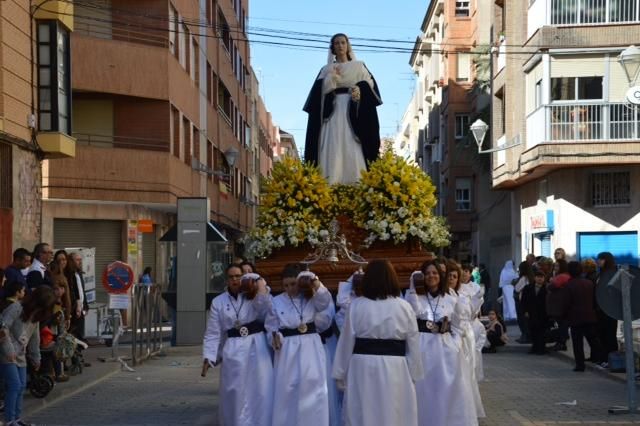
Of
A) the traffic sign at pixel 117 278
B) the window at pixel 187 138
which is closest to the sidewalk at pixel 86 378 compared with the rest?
the traffic sign at pixel 117 278

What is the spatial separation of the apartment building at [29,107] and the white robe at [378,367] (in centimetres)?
1278

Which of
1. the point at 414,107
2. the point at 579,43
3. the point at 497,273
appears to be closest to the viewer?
the point at 579,43

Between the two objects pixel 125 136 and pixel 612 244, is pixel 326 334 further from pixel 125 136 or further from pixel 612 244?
pixel 612 244

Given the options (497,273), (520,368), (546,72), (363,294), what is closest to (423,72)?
(497,273)

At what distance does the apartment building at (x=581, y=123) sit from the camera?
32719mm

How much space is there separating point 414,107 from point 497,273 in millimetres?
38630

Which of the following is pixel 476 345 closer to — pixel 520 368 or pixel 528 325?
pixel 520 368

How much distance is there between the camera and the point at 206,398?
16.0 metres

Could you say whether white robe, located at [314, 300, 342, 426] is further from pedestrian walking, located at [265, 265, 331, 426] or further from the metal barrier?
the metal barrier

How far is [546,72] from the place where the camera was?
33375mm

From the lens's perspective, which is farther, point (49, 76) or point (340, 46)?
point (49, 76)

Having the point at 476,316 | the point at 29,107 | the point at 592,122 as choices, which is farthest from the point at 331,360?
the point at 592,122

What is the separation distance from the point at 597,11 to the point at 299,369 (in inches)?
967

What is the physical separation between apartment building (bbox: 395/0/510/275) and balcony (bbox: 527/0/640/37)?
11.4 meters
